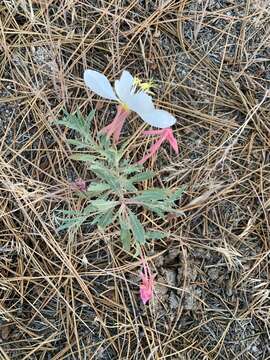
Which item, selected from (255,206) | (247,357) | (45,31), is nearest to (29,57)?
(45,31)

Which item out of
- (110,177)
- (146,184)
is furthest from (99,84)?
(146,184)

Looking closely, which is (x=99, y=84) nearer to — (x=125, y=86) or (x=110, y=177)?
(x=125, y=86)

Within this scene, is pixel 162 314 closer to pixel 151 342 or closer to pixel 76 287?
pixel 151 342

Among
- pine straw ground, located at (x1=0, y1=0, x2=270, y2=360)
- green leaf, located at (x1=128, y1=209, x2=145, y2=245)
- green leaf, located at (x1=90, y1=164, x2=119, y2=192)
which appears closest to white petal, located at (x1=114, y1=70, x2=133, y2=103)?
green leaf, located at (x1=90, y1=164, x2=119, y2=192)

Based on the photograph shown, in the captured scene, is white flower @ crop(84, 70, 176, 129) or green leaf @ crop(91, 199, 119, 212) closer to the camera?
white flower @ crop(84, 70, 176, 129)

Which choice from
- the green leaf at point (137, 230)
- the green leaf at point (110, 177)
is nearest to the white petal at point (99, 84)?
the green leaf at point (110, 177)

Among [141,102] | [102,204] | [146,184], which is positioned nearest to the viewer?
[141,102]

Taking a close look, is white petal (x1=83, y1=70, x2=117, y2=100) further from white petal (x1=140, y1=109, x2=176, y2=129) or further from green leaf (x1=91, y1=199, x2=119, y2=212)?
green leaf (x1=91, y1=199, x2=119, y2=212)
